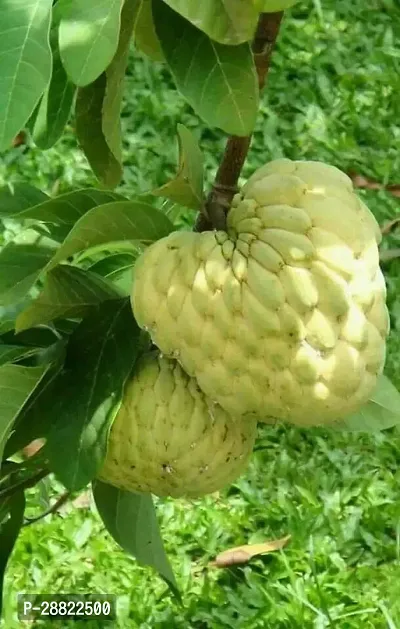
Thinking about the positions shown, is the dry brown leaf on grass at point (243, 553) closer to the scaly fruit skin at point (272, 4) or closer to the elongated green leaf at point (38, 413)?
the elongated green leaf at point (38, 413)

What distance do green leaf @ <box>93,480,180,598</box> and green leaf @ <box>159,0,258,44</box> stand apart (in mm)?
631

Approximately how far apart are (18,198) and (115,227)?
0.58 ft

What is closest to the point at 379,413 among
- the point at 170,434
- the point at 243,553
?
the point at 170,434

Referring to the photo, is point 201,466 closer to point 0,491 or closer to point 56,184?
point 0,491

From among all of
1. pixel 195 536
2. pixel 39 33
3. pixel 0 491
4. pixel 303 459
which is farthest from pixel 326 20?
pixel 39 33

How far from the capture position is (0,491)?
122 cm

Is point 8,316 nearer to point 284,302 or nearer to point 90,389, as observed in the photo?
point 90,389

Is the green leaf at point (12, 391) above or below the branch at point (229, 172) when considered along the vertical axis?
below

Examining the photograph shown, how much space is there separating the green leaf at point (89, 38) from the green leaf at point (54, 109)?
0.13 meters

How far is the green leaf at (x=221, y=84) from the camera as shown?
0.80 meters

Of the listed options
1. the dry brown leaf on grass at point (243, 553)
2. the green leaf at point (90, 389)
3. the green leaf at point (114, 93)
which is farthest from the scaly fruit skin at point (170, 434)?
the dry brown leaf on grass at point (243, 553)

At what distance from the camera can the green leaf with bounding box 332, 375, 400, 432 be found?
109 centimetres

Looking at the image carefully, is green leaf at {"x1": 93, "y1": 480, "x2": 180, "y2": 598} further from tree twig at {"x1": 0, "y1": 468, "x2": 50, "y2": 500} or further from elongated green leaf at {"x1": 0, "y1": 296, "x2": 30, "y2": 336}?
elongated green leaf at {"x1": 0, "y1": 296, "x2": 30, "y2": 336}

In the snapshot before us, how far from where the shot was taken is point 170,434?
0.97 m
